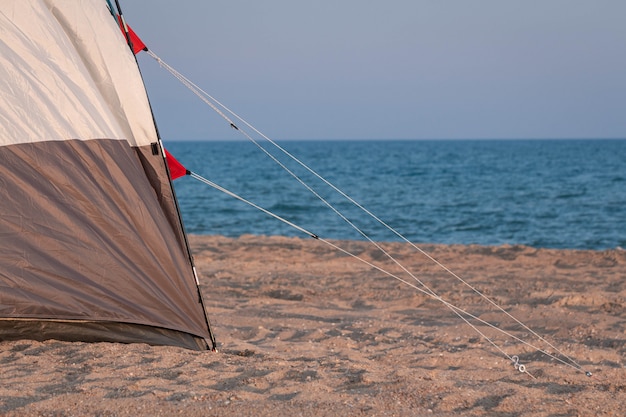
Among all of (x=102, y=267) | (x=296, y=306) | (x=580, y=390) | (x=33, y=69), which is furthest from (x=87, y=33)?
(x=580, y=390)

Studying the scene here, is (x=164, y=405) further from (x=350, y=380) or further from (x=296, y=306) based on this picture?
(x=296, y=306)

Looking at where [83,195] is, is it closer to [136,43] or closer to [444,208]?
[136,43]

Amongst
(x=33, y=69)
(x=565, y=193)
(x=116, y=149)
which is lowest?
(x=565, y=193)

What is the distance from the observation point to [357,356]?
5.61 m

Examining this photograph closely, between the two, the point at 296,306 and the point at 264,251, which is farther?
the point at 264,251

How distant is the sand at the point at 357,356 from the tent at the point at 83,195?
285mm

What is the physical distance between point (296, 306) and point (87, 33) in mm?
3449

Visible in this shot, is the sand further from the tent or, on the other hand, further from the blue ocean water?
the blue ocean water

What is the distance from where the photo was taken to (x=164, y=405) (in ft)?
13.7

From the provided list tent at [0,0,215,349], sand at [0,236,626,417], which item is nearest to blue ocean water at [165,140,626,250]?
sand at [0,236,626,417]

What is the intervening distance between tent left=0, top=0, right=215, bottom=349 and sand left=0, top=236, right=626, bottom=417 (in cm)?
29

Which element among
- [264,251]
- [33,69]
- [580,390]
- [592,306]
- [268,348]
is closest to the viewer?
[580,390]

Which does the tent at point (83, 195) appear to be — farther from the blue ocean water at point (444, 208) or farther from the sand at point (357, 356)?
the blue ocean water at point (444, 208)

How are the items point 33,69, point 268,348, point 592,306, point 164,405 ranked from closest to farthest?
1. point 164,405
2. point 33,69
3. point 268,348
4. point 592,306
